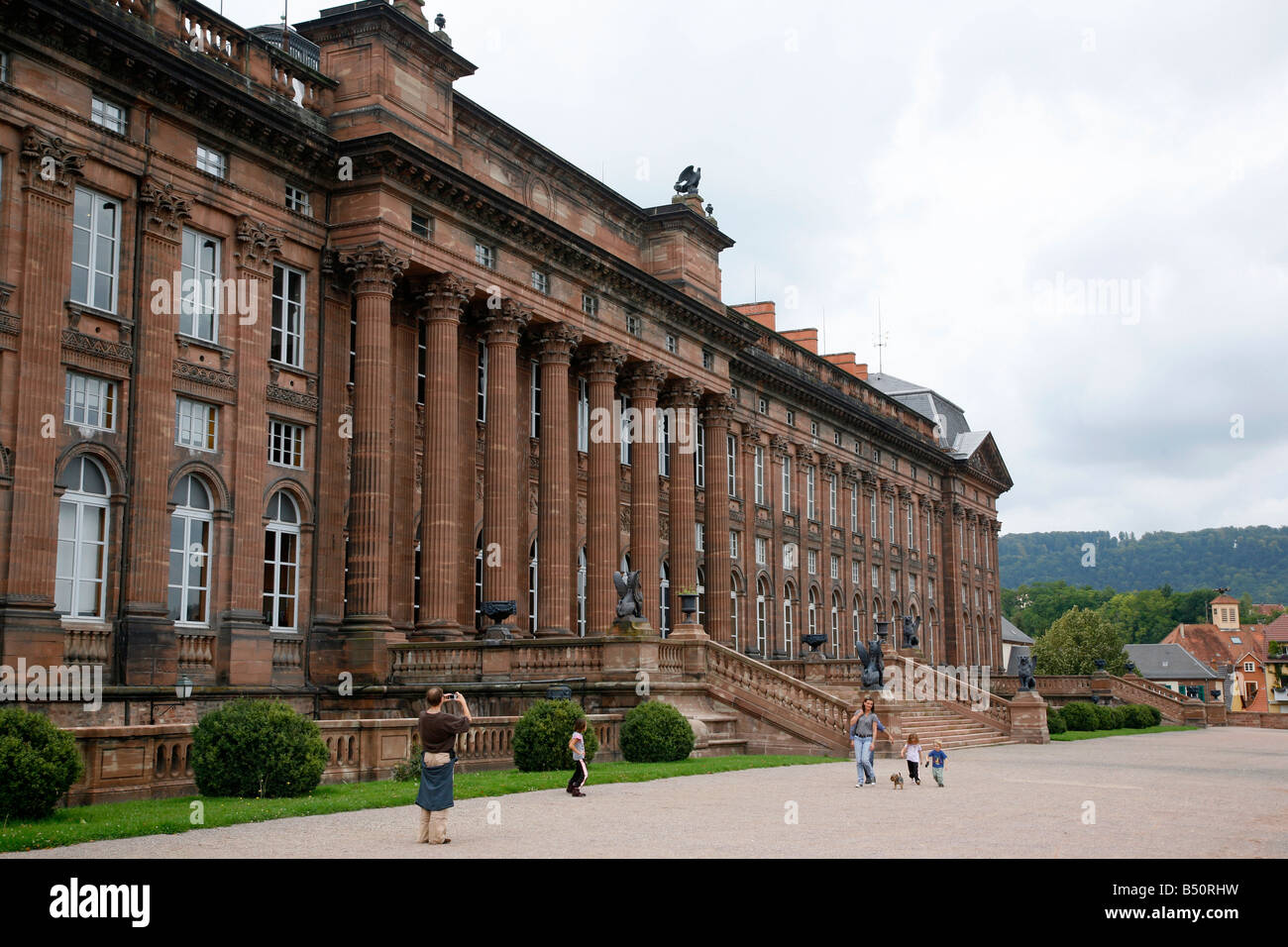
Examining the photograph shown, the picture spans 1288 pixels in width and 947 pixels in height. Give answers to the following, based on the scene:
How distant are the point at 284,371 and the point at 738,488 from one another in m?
28.7

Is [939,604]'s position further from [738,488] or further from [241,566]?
[241,566]

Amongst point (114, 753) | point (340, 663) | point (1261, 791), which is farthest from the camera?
point (340, 663)

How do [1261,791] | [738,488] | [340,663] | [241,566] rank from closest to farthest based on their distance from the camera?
[1261,791] < [241,566] < [340,663] < [738,488]

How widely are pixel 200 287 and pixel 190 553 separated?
20.5ft

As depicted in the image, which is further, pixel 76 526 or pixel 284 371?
pixel 284 371

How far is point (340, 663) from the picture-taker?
3178cm

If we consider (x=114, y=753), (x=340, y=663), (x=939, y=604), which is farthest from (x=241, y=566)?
(x=939, y=604)

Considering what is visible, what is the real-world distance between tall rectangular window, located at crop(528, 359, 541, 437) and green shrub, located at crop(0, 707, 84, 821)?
2456 centimetres

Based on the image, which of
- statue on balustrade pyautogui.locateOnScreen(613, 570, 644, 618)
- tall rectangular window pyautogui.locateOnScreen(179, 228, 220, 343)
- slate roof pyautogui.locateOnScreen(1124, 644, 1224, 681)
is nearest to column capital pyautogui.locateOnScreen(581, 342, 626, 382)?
statue on balustrade pyautogui.locateOnScreen(613, 570, 644, 618)

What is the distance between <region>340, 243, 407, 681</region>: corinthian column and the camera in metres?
32.0

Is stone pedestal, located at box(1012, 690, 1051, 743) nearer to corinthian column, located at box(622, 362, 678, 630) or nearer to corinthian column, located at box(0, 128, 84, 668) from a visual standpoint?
corinthian column, located at box(622, 362, 678, 630)

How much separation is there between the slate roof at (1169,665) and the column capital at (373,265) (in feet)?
395

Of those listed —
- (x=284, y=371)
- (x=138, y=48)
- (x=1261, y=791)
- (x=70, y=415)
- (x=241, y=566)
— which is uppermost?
(x=138, y=48)

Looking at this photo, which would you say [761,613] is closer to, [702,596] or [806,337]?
[702,596]
